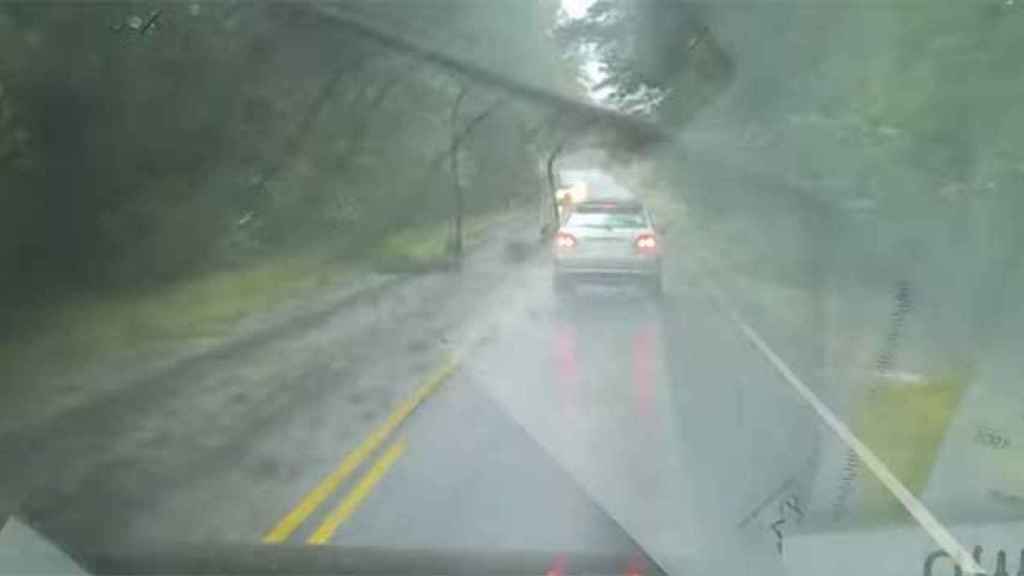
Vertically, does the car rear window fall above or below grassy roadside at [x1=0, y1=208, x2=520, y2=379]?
above

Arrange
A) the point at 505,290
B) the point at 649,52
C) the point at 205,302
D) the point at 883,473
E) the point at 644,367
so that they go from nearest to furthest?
the point at 883,473
the point at 644,367
the point at 205,302
the point at 649,52
the point at 505,290

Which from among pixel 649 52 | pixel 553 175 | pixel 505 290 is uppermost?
pixel 649 52

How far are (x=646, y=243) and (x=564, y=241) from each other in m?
1.36

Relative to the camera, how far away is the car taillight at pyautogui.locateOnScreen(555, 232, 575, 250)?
66.0 ft

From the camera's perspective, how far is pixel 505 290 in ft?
68.0

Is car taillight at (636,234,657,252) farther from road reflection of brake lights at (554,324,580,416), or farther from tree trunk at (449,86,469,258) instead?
road reflection of brake lights at (554,324,580,416)

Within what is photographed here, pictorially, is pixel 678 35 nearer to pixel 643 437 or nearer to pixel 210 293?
pixel 210 293

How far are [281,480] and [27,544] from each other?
76.9 inches

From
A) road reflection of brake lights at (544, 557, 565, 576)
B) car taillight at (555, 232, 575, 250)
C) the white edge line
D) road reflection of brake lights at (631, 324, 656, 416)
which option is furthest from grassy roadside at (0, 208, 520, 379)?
road reflection of brake lights at (544, 557, 565, 576)

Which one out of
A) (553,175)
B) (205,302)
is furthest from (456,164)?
(205,302)

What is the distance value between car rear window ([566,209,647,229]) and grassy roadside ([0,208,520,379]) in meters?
1.39

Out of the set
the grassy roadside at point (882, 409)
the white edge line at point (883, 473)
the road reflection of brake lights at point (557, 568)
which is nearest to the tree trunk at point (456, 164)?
the grassy roadside at point (882, 409)

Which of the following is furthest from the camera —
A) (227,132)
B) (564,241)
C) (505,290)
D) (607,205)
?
(505,290)

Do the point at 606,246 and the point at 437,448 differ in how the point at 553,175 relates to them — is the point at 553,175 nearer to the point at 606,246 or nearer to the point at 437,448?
the point at 606,246
